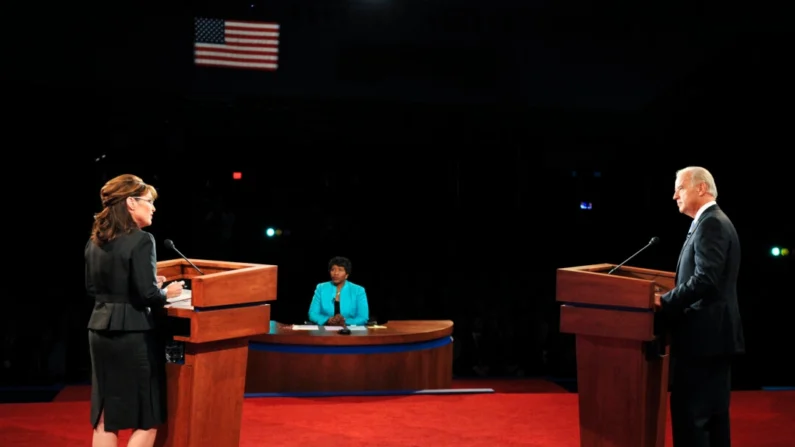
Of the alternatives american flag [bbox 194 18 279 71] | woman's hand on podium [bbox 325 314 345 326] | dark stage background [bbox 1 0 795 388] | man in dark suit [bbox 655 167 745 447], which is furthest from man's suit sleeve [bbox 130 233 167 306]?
american flag [bbox 194 18 279 71]

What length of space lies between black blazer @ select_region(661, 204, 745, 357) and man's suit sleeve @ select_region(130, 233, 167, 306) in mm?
1921

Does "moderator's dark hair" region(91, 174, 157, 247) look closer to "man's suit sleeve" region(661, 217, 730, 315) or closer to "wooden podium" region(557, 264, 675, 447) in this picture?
"wooden podium" region(557, 264, 675, 447)

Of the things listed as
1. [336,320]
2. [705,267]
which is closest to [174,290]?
[705,267]

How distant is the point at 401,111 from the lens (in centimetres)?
933

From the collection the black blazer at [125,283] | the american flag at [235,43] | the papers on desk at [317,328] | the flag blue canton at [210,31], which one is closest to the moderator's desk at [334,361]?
the papers on desk at [317,328]

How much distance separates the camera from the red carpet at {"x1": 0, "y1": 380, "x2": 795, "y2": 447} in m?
3.91

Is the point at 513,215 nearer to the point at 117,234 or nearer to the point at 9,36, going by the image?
the point at 9,36

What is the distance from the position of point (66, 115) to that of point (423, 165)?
4198mm

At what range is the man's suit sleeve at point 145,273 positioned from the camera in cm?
283

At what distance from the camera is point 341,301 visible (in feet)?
19.9

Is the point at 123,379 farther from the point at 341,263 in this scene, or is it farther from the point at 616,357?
the point at 341,263

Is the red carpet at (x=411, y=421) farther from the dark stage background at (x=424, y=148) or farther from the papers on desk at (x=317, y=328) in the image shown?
the dark stage background at (x=424, y=148)

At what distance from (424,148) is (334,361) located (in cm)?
486

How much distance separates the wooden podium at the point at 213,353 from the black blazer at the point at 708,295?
164 centimetres
